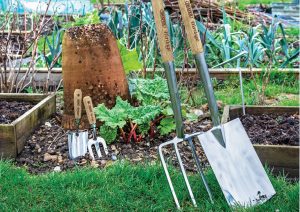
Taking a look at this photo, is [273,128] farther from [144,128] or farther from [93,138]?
[93,138]

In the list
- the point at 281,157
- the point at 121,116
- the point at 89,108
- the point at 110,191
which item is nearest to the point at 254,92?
the point at 121,116

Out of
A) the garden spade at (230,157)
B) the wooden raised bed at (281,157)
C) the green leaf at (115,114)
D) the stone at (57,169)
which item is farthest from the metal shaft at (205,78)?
the stone at (57,169)

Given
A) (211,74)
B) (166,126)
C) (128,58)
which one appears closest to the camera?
(166,126)

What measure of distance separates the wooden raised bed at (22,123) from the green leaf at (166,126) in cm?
85

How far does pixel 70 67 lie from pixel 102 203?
1.28m

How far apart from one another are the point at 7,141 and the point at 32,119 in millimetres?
361

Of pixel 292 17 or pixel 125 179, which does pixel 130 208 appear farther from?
pixel 292 17

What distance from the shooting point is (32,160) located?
341cm

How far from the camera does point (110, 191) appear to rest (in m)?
2.84

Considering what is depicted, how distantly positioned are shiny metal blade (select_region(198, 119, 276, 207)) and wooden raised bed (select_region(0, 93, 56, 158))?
125cm

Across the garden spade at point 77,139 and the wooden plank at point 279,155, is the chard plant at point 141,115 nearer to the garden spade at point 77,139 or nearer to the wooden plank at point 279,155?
the garden spade at point 77,139

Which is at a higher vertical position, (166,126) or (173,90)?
(173,90)

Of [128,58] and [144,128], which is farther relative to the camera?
[128,58]

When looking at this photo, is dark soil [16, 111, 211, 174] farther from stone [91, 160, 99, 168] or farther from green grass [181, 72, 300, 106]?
green grass [181, 72, 300, 106]
